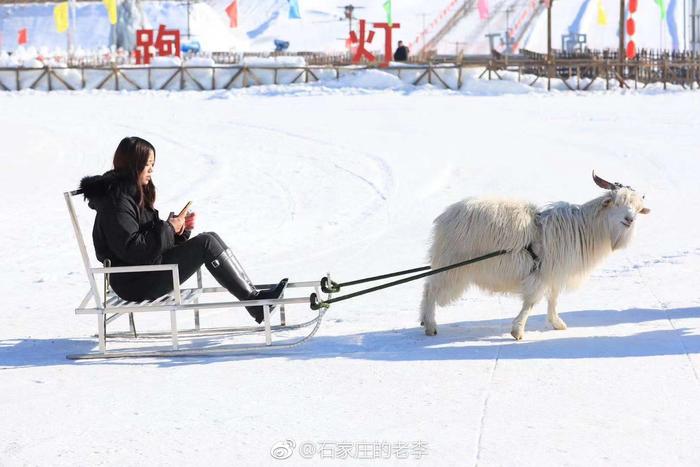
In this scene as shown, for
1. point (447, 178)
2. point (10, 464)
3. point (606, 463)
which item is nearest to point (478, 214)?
point (606, 463)

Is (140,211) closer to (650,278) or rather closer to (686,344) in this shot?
(686,344)

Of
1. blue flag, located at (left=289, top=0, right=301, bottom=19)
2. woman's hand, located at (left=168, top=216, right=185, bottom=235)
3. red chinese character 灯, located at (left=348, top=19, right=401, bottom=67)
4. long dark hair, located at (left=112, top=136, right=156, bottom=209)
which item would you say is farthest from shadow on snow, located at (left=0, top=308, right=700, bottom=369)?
blue flag, located at (left=289, top=0, right=301, bottom=19)

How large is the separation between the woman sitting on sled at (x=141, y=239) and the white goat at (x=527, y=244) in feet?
2.91

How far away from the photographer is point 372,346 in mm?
5246

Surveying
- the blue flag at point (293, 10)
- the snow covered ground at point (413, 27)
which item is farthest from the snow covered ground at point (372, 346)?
the blue flag at point (293, 10)

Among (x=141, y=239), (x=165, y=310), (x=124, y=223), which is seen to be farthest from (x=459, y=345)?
(x=124, y=223)

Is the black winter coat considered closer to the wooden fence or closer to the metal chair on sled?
the metal chair on sled

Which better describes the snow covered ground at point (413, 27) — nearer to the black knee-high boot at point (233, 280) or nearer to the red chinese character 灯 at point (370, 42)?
the red chinese character 灯 at point (370, 42)

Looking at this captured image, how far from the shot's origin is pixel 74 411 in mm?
4195

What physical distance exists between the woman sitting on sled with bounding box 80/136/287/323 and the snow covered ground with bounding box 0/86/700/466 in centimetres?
39

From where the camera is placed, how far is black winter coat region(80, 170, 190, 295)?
500cm

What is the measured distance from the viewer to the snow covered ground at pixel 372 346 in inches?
149

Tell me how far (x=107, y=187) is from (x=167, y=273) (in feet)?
1.75

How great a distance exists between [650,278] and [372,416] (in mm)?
3700
